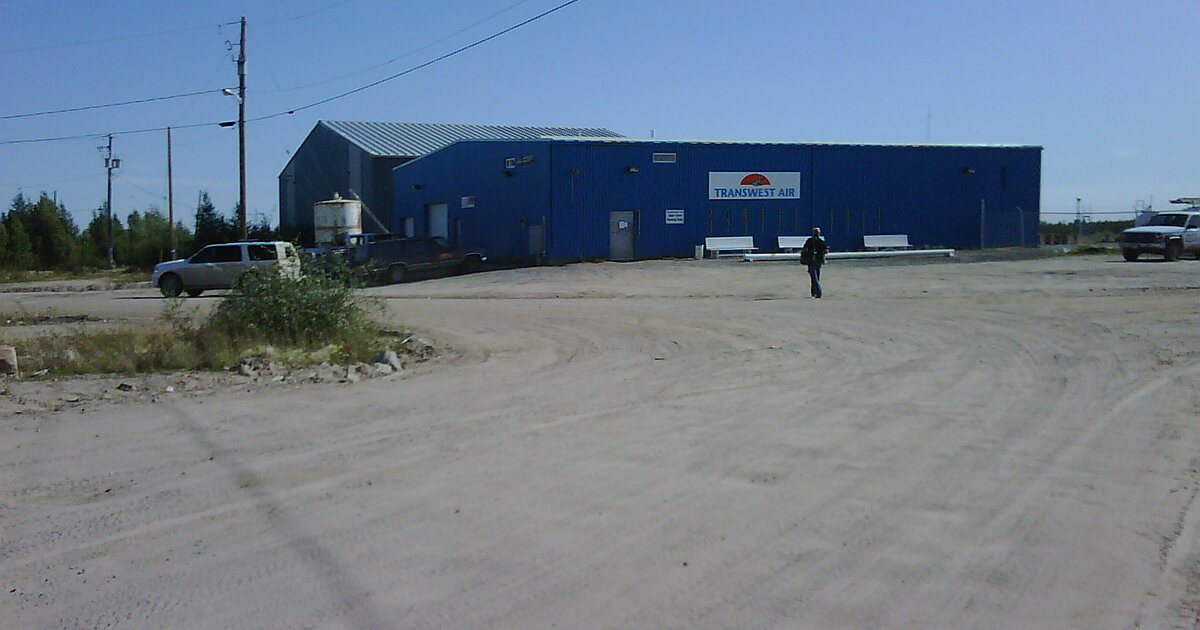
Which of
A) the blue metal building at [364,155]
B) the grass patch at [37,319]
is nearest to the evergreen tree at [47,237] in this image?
the blue metal building at [364,155]

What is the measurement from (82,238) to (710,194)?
1796 inches

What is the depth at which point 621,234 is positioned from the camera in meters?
42.9

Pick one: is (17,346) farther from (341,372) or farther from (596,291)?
(596,291)

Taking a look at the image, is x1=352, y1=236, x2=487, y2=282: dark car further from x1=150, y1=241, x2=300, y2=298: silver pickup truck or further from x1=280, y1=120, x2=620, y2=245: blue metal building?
x1=280, y1=120, x2=620, y2=245: blue metal building

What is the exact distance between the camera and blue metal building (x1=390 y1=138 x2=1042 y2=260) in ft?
138

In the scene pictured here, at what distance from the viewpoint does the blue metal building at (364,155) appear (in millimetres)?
58688

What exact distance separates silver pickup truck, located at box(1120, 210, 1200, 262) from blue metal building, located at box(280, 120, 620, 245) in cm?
3235

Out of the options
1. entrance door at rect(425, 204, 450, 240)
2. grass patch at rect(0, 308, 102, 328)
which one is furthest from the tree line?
grass patch at rect(0, 308, 102, 328)

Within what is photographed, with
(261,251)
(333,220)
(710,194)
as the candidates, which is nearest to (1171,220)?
(710,194)

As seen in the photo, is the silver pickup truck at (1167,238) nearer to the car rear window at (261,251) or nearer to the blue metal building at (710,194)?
the blue metal building at (710,194)

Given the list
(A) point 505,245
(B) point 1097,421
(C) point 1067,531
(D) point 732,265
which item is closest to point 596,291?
(D) point 732,265

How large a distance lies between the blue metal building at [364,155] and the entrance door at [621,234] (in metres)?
17.2

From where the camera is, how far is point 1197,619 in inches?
198

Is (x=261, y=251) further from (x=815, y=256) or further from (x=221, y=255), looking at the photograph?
(x=815, y=256)
